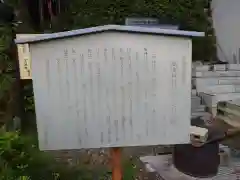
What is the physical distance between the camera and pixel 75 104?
2463mm

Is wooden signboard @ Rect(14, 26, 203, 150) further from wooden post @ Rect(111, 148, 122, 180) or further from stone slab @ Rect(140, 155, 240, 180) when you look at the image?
stone slab @ Rect(140, 155, 240, 180)

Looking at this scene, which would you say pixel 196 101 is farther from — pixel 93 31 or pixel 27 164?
pixel 93 31

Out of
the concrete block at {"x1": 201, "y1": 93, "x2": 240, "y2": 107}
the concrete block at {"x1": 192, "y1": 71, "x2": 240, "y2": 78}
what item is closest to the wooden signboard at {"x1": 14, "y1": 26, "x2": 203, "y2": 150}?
the concrete block at {"x1": 201, "y1": 93, "x2": 240, "y2": 107}

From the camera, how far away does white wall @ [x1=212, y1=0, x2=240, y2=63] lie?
8.26 meters

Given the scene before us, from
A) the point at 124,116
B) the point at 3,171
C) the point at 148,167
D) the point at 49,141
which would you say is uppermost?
the point at 124,116

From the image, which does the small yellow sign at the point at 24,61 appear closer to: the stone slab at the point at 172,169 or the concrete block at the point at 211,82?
the stone slab at the point at 172,169

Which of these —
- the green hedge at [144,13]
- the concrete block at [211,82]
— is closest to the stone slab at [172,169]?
the concrete block at [211,82]

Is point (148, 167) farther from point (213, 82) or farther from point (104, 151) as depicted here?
point (213, 82)

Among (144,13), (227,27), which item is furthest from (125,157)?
(227,27)

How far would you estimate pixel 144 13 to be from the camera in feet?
26.1

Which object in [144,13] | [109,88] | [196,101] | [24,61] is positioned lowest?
[196,101]

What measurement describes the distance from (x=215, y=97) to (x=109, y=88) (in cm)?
522

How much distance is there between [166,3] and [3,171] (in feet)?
20.5

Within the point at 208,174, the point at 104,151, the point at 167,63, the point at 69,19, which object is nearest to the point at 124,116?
the point at 167,63
